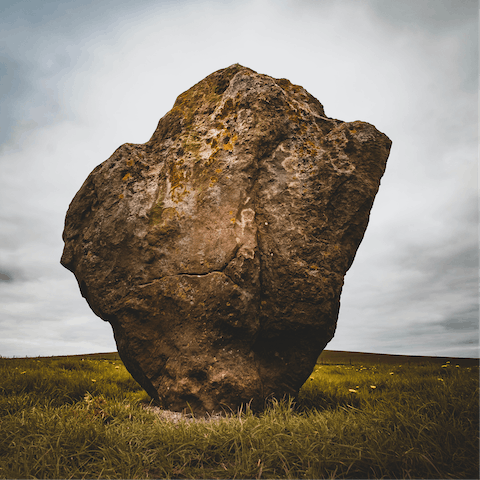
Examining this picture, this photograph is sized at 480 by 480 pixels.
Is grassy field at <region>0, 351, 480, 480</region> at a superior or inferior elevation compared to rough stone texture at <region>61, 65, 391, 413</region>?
inferior

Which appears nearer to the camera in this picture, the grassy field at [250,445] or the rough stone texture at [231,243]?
the grassy field at [250,445]

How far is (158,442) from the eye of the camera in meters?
2.78

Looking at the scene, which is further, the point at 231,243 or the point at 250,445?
the point at 231,243

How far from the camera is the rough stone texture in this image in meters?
3.92

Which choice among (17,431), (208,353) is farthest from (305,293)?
(17,431)

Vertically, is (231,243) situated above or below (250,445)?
above

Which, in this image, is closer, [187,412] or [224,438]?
[224,438]

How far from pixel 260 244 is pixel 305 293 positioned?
80cm

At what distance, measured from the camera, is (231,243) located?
4008 millimetres

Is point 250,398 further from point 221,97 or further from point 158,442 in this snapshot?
point 221,97

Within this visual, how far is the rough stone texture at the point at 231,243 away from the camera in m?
3.92

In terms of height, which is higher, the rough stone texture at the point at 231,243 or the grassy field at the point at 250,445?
the rough stone texture at the point at 231,243

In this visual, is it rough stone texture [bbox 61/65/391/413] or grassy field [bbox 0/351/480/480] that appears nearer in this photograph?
grassy field [bbox 0/351/480/480]

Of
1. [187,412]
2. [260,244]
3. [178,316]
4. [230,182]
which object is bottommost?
[187,412]
